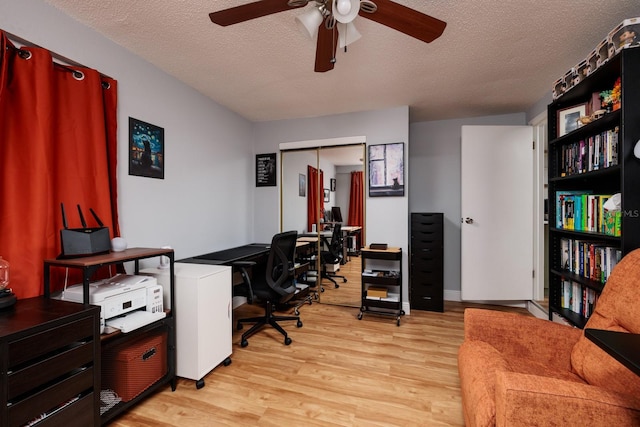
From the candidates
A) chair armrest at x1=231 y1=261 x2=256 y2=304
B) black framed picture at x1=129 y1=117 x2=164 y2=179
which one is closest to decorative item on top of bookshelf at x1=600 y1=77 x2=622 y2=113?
chair armrest at x1=231 y1=261 x2=256 y2=304

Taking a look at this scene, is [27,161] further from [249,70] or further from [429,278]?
[429,278]

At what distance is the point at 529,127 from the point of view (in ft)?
10.4

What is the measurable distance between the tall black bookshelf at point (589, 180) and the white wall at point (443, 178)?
1.54 meters

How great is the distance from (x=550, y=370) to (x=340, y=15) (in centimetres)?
193

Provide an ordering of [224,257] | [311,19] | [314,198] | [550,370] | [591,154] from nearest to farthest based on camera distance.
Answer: [550,370] < [311,19] < [591,154] < [224,257] < [314,198]

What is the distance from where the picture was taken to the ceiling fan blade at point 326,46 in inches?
59.2

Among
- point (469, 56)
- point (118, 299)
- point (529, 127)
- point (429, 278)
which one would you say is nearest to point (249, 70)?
point (469, 56)

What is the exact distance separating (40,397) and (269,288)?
1543mm

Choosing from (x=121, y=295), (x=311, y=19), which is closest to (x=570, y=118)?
(x=311, y=19)

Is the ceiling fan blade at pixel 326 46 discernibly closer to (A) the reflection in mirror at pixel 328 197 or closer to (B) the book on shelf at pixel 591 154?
(B) the book on shelf at pixel 591 154

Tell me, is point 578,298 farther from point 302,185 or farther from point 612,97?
point 302,185

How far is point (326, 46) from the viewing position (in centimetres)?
159

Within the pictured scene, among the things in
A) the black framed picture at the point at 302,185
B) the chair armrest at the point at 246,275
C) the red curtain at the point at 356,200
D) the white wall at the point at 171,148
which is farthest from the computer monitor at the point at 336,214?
the chair armrest at the point at 246,275

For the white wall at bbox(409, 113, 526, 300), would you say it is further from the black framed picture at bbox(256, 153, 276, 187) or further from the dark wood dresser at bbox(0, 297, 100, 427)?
the dark wood dresser at bbox(0, 297, 100, 427)
